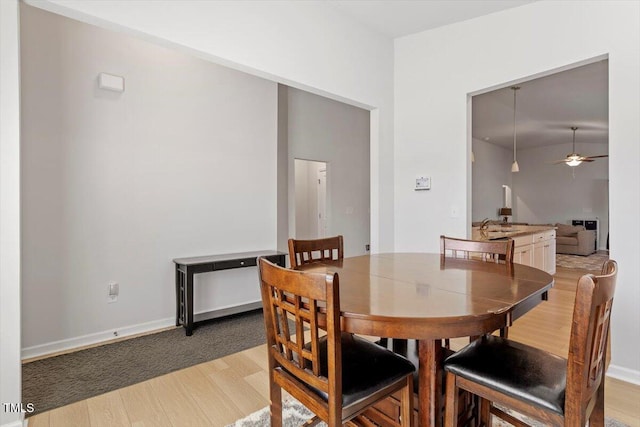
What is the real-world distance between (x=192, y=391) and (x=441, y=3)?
361cm

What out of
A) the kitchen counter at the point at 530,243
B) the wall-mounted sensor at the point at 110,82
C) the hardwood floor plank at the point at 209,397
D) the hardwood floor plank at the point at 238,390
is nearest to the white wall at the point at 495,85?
the kitchen counter at the point at 530,243

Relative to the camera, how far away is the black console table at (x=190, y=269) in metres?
3.14

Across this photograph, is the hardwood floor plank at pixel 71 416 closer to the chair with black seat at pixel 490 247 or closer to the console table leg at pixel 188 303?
the console table leg at pixel 188 303

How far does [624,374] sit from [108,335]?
4.01m

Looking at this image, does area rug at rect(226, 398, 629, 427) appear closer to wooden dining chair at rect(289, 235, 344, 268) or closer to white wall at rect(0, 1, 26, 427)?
wooden dining chair at rect(289, 235, 344, 268)

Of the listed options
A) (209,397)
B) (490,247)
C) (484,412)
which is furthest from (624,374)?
(209,397)

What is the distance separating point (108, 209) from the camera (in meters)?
3.02

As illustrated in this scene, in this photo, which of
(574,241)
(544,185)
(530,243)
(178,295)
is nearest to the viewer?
(178,295)

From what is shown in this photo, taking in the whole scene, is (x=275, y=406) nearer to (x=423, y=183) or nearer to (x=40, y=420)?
(x=40, y=420)

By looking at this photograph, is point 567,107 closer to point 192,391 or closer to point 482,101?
point 482,101

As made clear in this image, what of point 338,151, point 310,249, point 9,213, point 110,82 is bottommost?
point 310,249

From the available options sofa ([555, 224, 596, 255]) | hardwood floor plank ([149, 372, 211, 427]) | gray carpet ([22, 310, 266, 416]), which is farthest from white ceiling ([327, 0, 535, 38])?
sofa ([555, 224, 596, 255])

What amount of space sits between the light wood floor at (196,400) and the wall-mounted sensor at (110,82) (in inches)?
95.3

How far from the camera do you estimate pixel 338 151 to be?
230 inches
